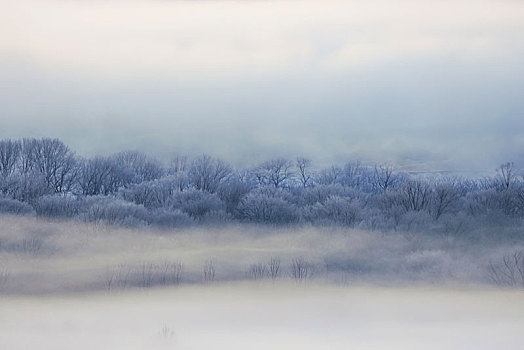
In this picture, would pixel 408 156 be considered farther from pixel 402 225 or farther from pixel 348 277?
pixel 348 277

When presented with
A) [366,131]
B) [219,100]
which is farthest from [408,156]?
[219,100]

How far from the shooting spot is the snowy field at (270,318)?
4.72 m

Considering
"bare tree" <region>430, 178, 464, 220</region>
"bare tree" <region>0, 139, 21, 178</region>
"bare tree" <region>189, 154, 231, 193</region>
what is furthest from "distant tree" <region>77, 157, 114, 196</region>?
"bare tree" <region>430, 178, 464, 220</region>

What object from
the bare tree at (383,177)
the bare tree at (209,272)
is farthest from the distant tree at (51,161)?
the bare tree at (383,177)

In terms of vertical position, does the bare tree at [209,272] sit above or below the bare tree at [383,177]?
below

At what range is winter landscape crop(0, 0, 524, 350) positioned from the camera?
4785 mm

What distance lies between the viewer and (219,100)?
502 centimetres

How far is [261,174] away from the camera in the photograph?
493 centimetres

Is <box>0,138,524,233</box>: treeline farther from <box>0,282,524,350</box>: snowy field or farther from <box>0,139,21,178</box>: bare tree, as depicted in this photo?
<box>0,282,524,350</box>: snowy field

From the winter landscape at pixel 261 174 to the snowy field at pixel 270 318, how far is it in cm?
1

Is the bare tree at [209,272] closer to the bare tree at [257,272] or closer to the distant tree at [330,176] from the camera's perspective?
the bare tree at [257,272]

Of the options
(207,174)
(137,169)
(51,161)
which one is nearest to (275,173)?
(207,174)

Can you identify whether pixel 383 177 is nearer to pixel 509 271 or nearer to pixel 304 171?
pixel 304 171

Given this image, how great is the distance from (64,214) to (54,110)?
570 mm
